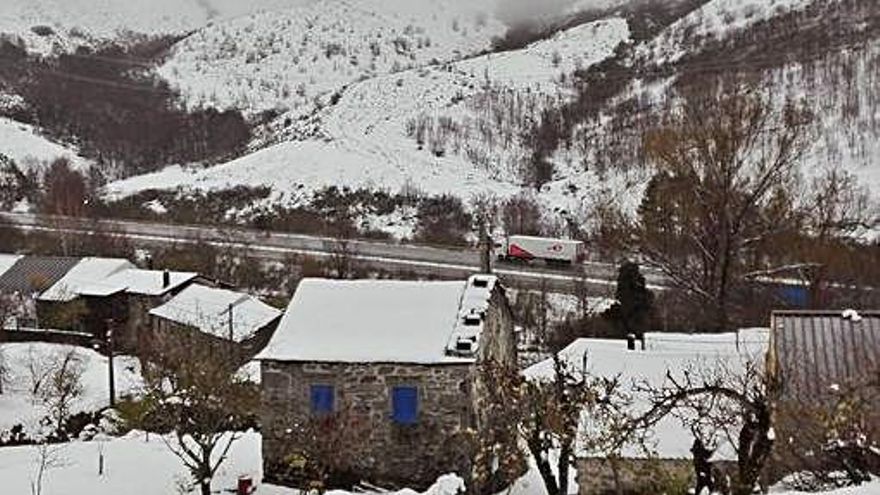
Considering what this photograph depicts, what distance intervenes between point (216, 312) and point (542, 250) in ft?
53.0

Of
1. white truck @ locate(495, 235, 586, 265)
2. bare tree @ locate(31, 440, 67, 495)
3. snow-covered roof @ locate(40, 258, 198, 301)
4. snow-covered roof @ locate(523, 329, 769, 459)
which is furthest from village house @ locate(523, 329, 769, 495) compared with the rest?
white truck @ locate(495, 235, 586, 265)

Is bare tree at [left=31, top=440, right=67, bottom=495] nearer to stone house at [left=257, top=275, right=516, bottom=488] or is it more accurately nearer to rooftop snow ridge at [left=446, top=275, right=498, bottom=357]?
stone house at [left=257, top=275, right=516, bottom=488]

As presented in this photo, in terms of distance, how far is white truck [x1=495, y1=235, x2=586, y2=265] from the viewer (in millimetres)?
44219

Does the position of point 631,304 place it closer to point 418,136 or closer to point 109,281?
point 109,281

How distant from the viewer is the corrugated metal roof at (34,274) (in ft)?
130

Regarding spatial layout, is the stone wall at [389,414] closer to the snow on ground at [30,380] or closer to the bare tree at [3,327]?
the snow on ground at [30,380]

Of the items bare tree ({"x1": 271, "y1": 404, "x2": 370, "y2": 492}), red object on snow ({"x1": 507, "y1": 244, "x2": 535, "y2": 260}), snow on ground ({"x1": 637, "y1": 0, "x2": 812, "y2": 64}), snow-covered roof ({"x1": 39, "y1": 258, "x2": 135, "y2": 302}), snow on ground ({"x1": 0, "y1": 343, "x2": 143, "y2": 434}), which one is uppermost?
snow on ground ({"x1": 637, "y1": 0, "x2": 812, "y2": 64})

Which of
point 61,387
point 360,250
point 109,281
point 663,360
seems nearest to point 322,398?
point 663,360

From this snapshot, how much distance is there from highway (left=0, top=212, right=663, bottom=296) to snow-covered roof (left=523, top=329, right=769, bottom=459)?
1492 cm

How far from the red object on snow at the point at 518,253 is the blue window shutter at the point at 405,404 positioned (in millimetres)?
28482

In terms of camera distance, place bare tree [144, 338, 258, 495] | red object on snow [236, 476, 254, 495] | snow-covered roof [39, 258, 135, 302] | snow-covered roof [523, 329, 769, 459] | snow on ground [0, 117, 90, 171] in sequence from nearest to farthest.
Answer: snow-covered roof [523, 329, 769, 459], bare tree [144, 338, 258, 495], red object on snow [236, 476, 254, 495], snow-covered roof [39, 258, 135, 302], snow on ground [0, 117, 90, 171]

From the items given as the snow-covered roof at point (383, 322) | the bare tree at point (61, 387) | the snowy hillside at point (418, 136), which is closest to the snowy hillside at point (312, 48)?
the snowy hillside at point (418, 136)

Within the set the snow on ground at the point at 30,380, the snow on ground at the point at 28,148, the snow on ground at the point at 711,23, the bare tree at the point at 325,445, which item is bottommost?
Result: the snow on ground at the point at 30,380

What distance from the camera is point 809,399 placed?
43.8 feet
